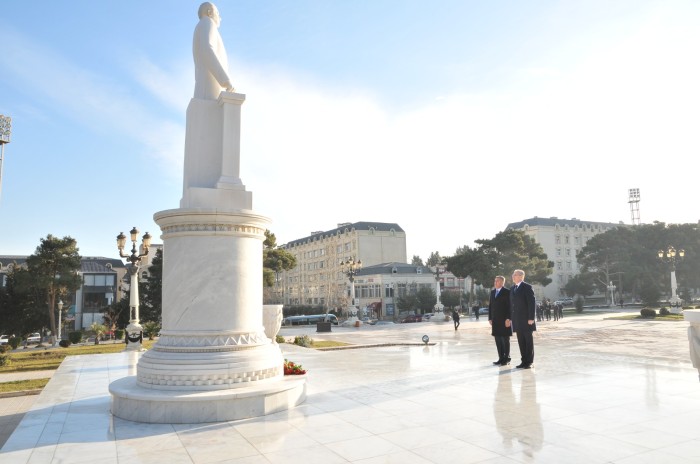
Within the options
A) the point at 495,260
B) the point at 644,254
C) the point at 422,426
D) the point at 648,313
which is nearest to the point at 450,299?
the point at 495,260

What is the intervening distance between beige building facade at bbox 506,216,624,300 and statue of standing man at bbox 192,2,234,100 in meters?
80.8

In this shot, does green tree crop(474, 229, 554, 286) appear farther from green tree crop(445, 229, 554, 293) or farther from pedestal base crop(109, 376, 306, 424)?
pedestal base crop(109, 376, 306, 424)

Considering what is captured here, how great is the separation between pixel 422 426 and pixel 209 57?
658cm

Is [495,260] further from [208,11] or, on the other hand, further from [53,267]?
[208,11]

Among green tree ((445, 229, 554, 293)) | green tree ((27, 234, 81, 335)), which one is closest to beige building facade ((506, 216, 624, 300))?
green tree ((445, 229, 554, 293))

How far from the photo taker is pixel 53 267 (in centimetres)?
3828

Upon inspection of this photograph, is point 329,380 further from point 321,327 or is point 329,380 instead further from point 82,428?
point 321,327

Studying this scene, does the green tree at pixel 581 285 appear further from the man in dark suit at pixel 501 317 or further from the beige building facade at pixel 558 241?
the man in dark suit at pixel 501 317

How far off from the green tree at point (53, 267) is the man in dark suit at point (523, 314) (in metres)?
38.2

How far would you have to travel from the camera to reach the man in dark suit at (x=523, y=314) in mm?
9977

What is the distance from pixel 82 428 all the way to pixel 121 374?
5718 mm

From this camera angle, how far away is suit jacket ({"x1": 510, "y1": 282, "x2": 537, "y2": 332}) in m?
9.97

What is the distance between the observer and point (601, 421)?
593 centimetres

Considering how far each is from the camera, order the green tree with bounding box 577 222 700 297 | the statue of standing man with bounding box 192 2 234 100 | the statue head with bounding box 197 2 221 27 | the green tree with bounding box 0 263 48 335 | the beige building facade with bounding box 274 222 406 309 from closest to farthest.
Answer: the statue of standing man with bounding box 192 2 234 100 → the statue head with bounding box 197 2 221 27 → the green tree with bounding box 0 263 48 335 → the green tree with bounding box 577 222 700 297 → the beige building facade with bounding box 274 222 406 309
